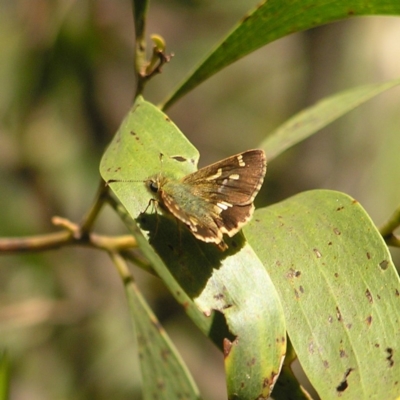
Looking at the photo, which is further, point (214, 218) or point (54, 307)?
point (54, 307)

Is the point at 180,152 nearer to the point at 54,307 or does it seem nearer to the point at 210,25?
the point at 54,307

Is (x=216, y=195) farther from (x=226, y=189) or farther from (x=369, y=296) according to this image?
(x=369, y=296)

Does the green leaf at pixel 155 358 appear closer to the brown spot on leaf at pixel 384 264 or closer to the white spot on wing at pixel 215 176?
the white spot on wing at pixel 215 176

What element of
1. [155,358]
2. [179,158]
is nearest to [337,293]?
[179,158]

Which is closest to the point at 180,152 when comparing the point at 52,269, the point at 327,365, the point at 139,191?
the point at 139,191

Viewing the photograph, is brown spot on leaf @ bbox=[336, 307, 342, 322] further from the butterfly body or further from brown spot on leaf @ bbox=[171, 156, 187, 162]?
brown spot on leaf @ bbox=[171, 156, 187, 162]

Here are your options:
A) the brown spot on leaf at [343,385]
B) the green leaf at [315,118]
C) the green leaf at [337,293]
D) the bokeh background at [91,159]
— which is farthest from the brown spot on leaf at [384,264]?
the bokeh background at [91,159]
